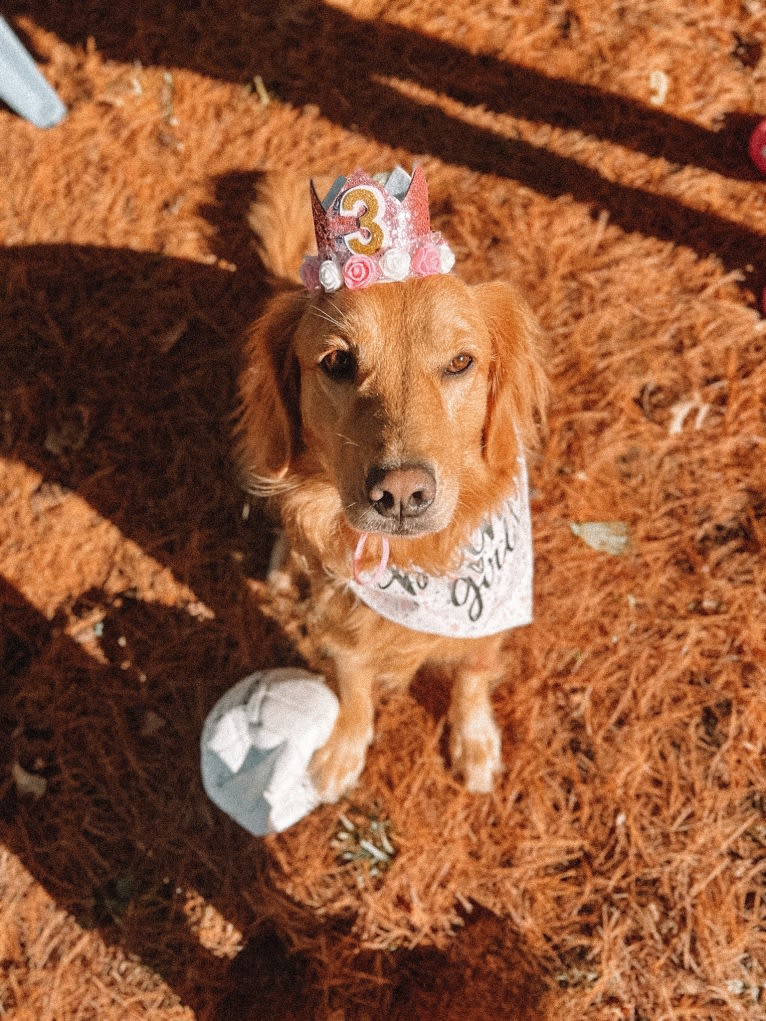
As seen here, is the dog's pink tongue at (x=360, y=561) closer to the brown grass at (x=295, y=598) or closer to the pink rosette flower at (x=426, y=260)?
the pink rosette flower at (x=426, y=260)

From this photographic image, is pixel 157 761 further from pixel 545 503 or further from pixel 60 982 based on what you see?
pixel 545 503

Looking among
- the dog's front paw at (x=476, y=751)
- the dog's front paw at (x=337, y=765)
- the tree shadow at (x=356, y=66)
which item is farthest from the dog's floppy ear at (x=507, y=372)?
the tree shadow at (x=356, y=66)

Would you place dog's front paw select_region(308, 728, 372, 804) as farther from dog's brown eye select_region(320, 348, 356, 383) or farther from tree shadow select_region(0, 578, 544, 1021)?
dog's brown eye select_region(320, 348, 356, 383)

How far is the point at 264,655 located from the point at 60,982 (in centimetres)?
158

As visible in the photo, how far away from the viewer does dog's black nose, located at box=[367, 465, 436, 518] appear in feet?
6.84

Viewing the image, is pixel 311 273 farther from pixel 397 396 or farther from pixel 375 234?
pixel 397 396

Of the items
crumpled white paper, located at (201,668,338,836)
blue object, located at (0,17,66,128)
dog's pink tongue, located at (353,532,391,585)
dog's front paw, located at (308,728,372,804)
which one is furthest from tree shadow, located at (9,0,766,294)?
dog's front paw, located at (308,728,372,804)

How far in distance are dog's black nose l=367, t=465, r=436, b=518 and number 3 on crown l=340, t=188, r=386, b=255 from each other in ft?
2.18

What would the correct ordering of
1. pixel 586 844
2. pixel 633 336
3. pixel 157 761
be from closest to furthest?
pixel 586 844, pixel 157 761, pixel 633 336

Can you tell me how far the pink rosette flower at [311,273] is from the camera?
2.38 meters

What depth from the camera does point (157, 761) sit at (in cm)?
346

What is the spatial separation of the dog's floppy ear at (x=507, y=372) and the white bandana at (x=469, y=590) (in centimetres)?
20

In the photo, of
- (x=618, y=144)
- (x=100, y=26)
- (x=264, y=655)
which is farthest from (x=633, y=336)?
(x=100, y=26)

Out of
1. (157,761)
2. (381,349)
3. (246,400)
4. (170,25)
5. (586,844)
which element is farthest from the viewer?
(170,25)
